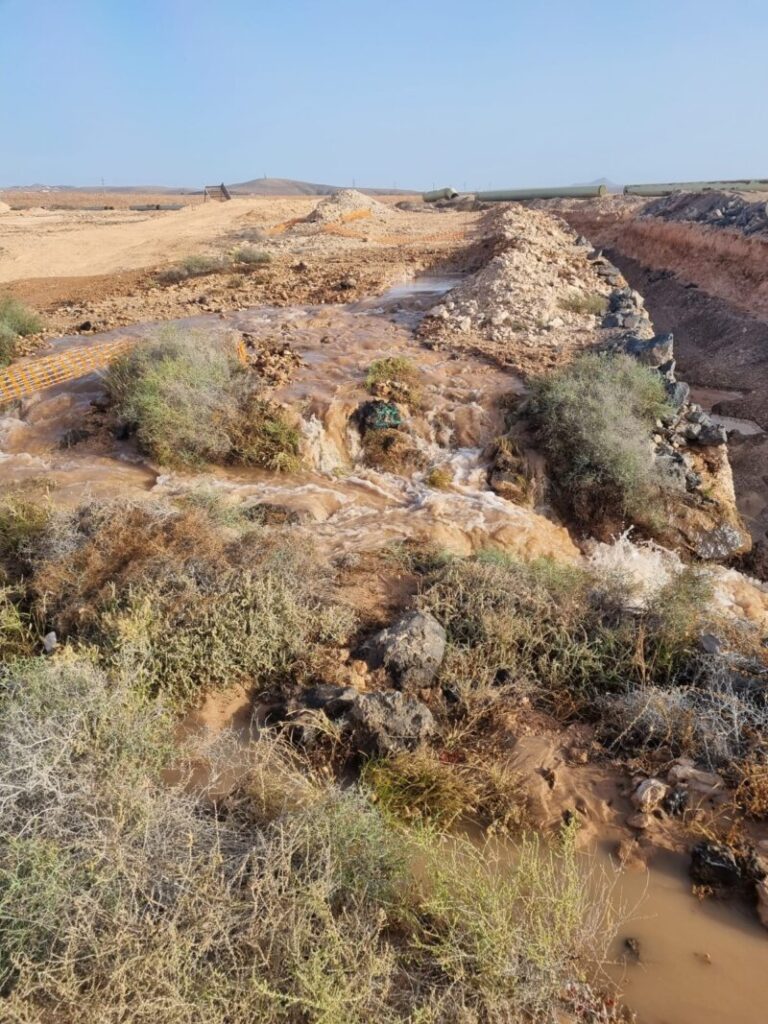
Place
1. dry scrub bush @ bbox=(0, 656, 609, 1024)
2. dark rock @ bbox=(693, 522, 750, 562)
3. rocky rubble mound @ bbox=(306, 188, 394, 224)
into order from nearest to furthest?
dry scrub bush @ bbox=(0, 656, 609, 1024), dark rock @ bbox=(693, 522, 750, 562), rocky rubble mound @ bbox=(306, 188, 394, 224)

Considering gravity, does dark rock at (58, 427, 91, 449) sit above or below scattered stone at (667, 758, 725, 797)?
above

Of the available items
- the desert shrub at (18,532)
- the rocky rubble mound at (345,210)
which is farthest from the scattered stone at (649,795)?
the rocky rubble mound at (345,210)

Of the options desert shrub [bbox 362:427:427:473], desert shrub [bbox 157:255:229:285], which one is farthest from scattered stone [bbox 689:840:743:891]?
desert shrub [bbox 157:255:229:285]

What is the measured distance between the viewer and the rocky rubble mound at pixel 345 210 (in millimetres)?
24484

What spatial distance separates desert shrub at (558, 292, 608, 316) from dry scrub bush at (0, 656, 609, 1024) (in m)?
9.53

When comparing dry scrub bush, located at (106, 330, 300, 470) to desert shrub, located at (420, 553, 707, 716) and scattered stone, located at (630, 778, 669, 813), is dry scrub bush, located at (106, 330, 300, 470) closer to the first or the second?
desert shrub, located at (420, 553, 707, 716)

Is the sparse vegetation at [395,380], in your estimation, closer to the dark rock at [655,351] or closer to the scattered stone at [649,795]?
the dark rock at [655,351]

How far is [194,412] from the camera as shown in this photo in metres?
7.13

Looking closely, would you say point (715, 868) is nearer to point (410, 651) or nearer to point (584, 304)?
point (410, 651)

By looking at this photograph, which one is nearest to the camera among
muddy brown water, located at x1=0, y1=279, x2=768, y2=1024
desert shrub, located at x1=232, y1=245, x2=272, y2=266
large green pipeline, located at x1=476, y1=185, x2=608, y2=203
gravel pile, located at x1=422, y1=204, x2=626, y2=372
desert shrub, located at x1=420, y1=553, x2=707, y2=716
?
muddy brown water, located at x1=0, y1=279, x2=768, y2=1024

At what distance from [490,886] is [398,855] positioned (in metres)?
0.37

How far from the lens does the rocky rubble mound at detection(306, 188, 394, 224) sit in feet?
80.3

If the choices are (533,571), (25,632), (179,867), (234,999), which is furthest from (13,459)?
(234,999)

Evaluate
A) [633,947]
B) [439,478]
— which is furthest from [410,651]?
[439,478]
